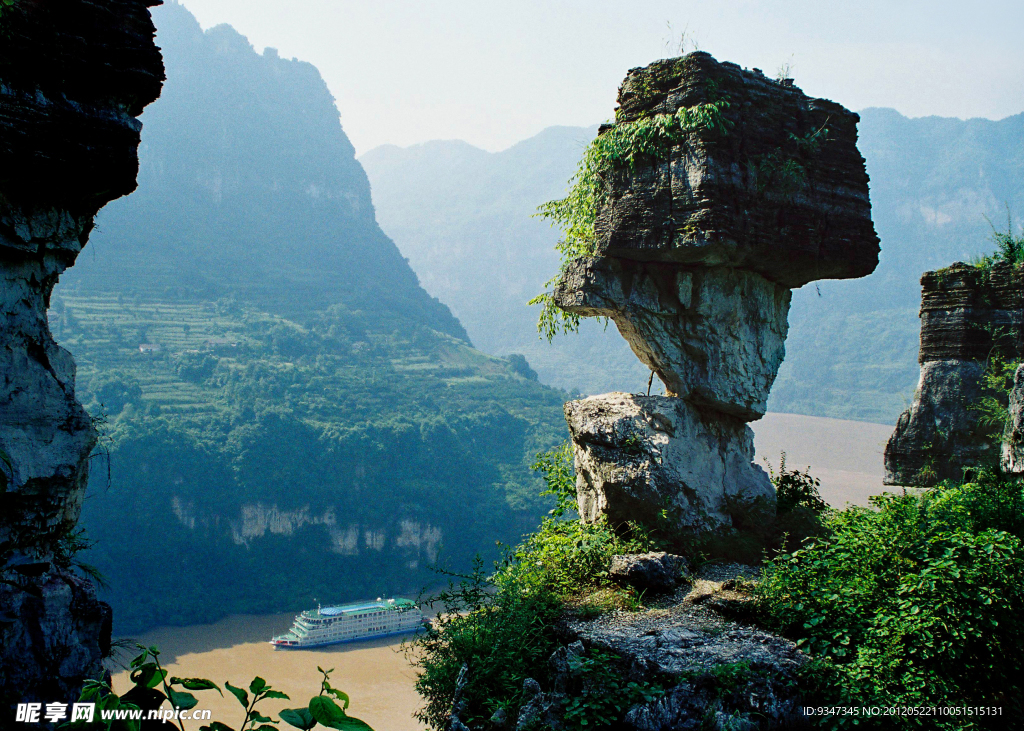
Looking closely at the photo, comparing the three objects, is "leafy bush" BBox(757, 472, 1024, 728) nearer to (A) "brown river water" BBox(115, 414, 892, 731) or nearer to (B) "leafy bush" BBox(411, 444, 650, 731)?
(B) "leafy bush" BBox(411, 444, 650, 731)

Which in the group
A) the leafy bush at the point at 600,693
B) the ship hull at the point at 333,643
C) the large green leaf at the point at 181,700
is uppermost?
the large green leaf at the point at 181,700

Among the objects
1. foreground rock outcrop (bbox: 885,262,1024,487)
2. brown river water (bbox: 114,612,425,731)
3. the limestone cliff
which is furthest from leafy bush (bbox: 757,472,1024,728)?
brown river water (bbox: 114,612,425,731)

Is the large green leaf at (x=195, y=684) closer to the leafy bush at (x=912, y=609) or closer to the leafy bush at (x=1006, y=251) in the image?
the leafy bush at (x=912, y=609)

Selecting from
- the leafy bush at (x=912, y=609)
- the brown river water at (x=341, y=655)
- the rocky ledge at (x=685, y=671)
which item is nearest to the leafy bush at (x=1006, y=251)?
the leafy bush at (x=912, y=609)

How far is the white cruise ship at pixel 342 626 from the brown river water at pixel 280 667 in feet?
1.05

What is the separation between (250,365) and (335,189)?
149 feet

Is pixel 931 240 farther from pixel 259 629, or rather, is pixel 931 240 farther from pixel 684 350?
pixel 684 350

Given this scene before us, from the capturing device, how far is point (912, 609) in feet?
14.9

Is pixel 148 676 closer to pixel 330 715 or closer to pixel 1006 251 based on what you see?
pixel 330 715

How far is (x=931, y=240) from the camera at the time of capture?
7125cm

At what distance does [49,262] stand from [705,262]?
4.84 m

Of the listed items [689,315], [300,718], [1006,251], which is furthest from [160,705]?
[1006,251]

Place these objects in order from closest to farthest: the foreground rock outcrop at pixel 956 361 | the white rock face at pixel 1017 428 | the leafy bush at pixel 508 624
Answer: the leafy bush at pixel 508 624 → the white rock face at pixel 1017 428 → the foreground rock outcrop at pixel 956 361

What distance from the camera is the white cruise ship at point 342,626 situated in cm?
2700
